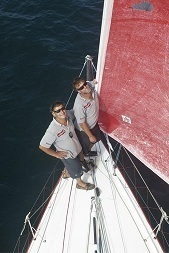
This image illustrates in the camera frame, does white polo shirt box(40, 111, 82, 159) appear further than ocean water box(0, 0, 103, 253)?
No

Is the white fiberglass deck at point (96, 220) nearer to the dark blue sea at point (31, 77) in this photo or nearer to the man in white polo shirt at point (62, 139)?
the man in white polo shirt at point (62, 139)

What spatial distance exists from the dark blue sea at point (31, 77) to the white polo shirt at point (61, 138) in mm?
3726

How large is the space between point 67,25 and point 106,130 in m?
9.56

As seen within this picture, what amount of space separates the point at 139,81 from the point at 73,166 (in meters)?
1.85

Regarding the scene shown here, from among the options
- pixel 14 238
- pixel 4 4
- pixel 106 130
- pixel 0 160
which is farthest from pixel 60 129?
pixel 4 4

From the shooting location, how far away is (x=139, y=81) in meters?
4.92

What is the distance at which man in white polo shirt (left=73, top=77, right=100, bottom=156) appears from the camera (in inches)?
195

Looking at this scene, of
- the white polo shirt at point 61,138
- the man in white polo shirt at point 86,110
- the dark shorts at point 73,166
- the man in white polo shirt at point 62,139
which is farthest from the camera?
the dark shorts at point 73,166

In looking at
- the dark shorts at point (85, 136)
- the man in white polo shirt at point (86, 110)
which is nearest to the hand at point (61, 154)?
the man in white polo shirt at point (86, 110)

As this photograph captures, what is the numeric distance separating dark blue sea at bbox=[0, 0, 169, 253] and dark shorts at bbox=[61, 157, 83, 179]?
3.16 m

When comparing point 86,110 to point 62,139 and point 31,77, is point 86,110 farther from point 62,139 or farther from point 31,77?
point 31,77

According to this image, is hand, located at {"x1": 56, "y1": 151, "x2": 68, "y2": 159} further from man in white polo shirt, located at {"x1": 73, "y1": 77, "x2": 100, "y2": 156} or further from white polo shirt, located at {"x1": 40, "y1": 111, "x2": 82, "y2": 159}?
man in white polo shirt, located at {"x1": 73, "y1": 77, "x2": 100, "y2": 156}

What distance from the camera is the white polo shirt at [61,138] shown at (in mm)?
4804

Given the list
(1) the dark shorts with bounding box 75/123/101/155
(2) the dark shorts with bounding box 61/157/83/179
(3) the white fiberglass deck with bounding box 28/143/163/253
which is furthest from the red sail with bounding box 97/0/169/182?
(3) the white fiberglass deck with bounding box 28/143/163/253
